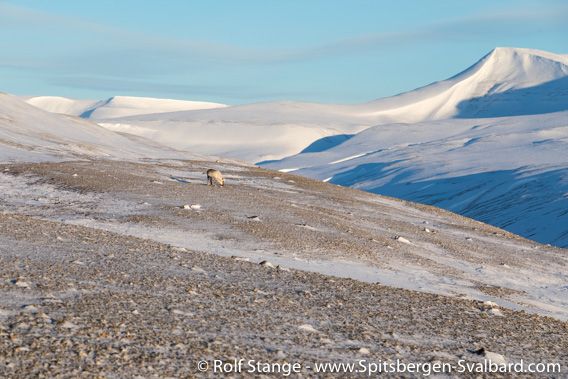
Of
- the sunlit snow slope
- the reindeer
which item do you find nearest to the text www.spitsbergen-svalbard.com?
the reindeer

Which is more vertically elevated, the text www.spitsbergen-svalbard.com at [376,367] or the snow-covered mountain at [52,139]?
the snow-covered mountain at [52,139]

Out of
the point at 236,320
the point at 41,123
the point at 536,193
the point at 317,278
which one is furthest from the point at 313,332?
the point at 536,193

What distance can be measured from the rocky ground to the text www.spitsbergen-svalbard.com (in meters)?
0.05

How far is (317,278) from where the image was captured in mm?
14711

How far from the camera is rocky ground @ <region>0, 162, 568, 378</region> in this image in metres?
8.12

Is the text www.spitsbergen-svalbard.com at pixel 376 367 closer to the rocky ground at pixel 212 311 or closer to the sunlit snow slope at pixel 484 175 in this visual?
the rocky ground at pixel 212 311

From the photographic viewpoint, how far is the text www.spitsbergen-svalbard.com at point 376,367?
7980mm

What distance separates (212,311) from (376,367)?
2.96m
